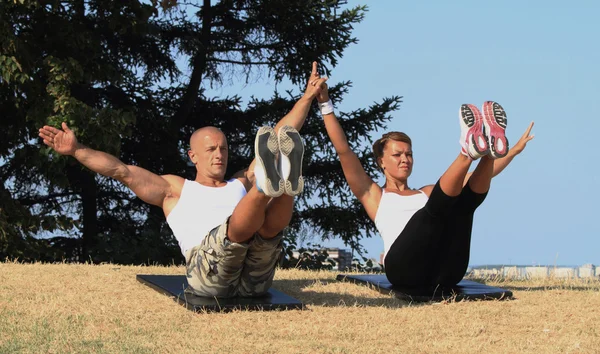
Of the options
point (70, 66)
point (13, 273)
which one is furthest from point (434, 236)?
point (70, 66)

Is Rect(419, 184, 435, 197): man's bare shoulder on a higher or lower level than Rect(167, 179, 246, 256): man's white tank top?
higher

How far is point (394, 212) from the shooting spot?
5.55 metres

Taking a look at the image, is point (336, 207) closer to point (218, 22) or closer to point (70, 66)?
point (218, 22)

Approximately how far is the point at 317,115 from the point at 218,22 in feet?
9.20

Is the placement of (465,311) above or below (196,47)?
below

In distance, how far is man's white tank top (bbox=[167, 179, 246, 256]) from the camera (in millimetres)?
5070

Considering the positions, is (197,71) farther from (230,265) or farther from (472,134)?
(472,134)

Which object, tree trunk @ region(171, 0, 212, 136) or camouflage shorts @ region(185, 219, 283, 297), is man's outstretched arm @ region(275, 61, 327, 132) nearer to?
camouflage shorts @ region(185, 219, 283, 297)

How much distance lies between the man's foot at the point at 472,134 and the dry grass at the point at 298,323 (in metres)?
1.12

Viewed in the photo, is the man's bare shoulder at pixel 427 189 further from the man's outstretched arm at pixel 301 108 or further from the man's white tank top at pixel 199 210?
the man's white tank top at pixel 199 210

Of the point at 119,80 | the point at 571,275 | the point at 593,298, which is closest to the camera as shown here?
the point at 593,298

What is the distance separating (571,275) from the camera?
25.7ft

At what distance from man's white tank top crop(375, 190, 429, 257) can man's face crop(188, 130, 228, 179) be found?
1298mm

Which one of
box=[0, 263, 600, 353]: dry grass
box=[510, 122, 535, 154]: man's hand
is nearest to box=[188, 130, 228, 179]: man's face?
box=[0, 263, 600, 353]: dry grass
